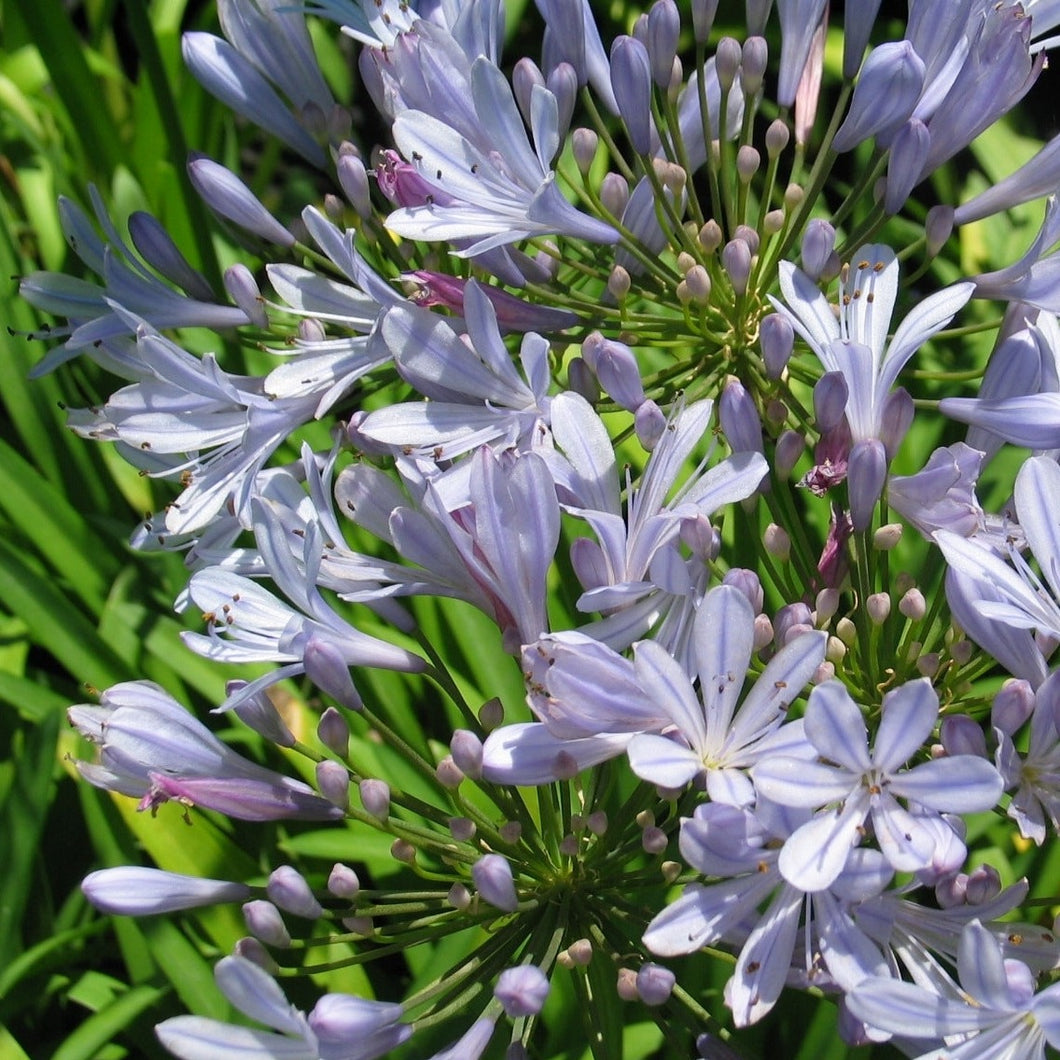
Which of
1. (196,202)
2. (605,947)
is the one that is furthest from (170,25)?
(605,947)

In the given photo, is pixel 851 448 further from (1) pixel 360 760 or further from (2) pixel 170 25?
(2) pixel 170 25

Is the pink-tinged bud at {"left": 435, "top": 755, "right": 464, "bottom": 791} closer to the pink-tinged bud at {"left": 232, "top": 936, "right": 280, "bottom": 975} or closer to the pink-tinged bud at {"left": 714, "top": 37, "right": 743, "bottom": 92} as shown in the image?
the pink-tinged bud at {"left": 232, "top": 936, "right": 280, "bottom": 975}

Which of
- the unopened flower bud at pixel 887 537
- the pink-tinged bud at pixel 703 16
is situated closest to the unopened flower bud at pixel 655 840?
the unopened flower bud at pixel 887 537

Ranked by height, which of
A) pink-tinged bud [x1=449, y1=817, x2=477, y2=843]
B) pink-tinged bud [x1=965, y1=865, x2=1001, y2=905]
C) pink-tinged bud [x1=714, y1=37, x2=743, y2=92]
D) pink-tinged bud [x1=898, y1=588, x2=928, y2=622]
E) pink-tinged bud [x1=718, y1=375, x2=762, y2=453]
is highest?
pink-tinged bud [x1=714, y1=37, x2=743, y2=92]

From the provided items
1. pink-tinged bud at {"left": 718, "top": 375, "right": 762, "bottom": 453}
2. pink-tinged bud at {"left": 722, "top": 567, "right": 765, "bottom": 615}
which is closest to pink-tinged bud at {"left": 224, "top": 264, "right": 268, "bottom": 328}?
pink-tinged bud at {"left": 718, "top": 375, "right": 762, "bottom": 453}

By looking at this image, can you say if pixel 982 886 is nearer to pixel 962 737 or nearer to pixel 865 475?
pixel 962 737

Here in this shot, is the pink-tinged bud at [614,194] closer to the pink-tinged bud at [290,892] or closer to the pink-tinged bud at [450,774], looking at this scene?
the pink-tinged bud at [450,774]
